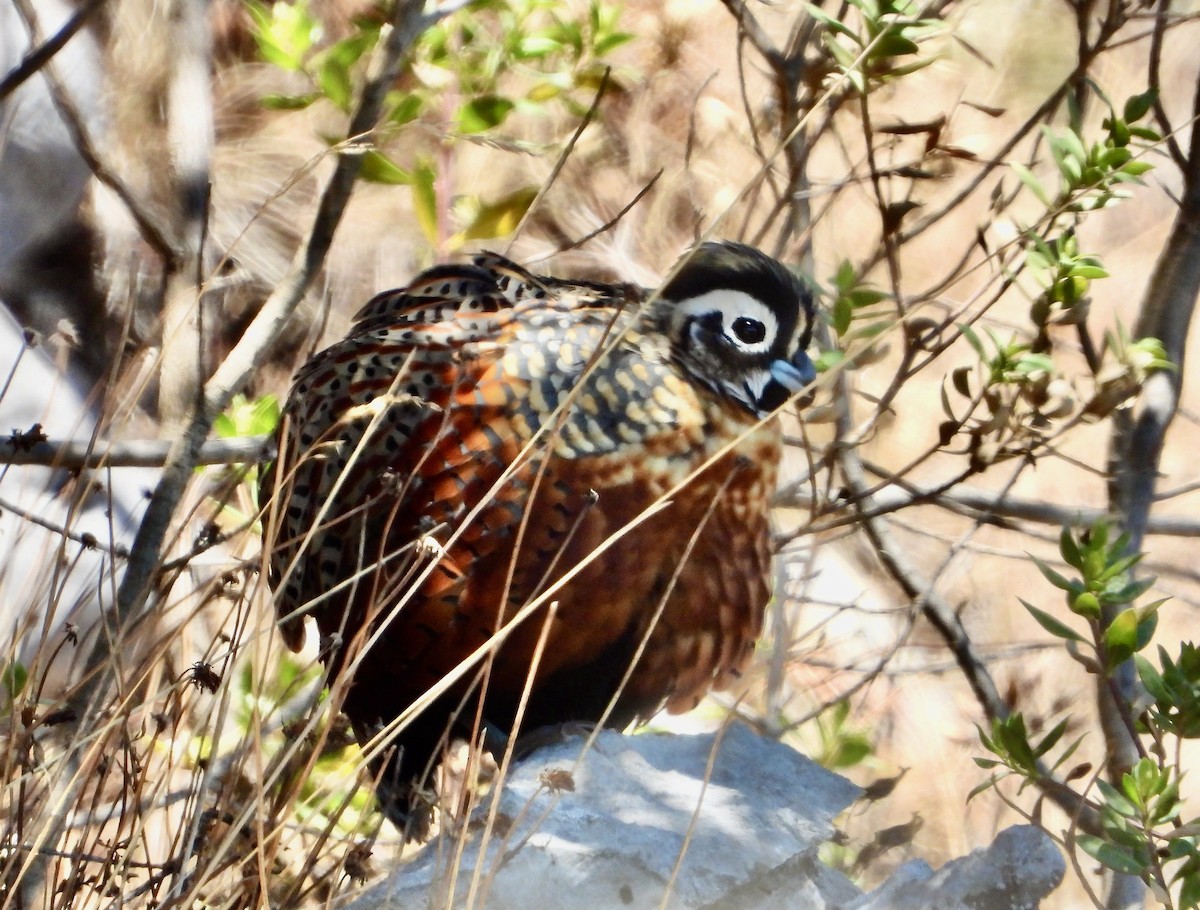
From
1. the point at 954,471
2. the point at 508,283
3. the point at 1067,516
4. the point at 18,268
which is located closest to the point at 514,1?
the point at 508,283

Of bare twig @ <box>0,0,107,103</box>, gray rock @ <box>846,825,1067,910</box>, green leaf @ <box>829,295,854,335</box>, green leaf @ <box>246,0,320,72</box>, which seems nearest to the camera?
bare twig @ <box>0,0,107,103</box>

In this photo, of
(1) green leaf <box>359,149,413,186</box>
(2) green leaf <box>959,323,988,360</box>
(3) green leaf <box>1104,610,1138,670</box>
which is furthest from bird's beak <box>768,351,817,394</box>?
(1) green leaf <box>359,149,413,186</box>

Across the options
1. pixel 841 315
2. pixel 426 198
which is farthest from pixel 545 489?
pixel 426 198

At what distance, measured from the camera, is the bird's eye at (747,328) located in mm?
1666

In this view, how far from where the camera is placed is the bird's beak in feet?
5.46

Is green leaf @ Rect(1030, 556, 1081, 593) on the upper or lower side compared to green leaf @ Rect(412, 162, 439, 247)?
lower

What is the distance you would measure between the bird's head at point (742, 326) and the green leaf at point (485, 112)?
74cm

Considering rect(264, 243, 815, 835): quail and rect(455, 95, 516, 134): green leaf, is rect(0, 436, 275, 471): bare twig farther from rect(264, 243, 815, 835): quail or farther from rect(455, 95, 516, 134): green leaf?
Result: rect(455, 95, 516, 134): green leaf

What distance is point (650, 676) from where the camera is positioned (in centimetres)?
165

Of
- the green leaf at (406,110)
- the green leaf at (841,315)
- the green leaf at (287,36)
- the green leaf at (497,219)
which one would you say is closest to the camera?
the green leaf at (841,315)

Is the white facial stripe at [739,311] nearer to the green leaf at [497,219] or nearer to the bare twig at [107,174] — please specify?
the green leaf at [497,219]

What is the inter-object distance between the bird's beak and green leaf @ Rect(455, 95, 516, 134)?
0.85m

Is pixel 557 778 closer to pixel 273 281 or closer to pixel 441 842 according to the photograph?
pixel 441 842

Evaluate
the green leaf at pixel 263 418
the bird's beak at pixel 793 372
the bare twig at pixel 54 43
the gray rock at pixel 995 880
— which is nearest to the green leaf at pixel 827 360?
the bird's beak at pixel 793 372
